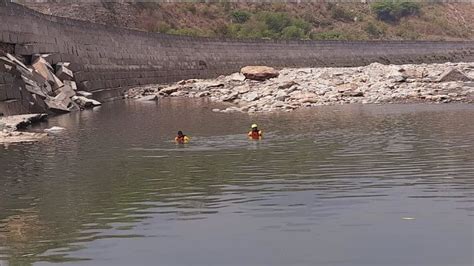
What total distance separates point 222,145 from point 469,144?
5.21m

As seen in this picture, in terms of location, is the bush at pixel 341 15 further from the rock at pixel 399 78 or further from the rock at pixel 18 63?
the rock at pixel 18 63

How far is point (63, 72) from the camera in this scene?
29.1m

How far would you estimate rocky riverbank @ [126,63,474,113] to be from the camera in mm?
28828

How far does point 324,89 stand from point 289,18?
53193 mm

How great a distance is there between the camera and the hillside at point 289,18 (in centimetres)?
6800

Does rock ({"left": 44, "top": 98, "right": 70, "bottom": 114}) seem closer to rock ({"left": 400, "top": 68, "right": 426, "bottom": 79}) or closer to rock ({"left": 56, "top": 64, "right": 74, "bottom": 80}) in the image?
rock ({"left": 56, "top": 64, "right": 74, "bottom": 80})

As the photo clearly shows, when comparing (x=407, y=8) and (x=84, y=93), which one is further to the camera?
(x=407, y=8)

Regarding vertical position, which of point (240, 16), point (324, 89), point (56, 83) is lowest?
point (324, 89)

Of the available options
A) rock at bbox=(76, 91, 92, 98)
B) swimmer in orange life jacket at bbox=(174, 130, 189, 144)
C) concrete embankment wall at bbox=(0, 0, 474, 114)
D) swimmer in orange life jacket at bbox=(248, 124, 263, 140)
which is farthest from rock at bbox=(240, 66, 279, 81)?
swimmer in orange life jacket at bbox=(174, 130, 189, 144)

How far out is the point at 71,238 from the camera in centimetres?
812

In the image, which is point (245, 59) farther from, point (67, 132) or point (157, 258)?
point (157, 258)

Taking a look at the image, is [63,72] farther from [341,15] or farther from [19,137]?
[341,15]

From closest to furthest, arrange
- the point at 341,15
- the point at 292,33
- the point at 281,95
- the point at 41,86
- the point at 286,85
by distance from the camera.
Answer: the point at 41,86 → the point at 281,95 → the point at 286,85 → the point at 292,33 → the point at 341,15

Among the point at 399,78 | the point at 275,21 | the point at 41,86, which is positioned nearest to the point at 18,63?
the point at 41,86
